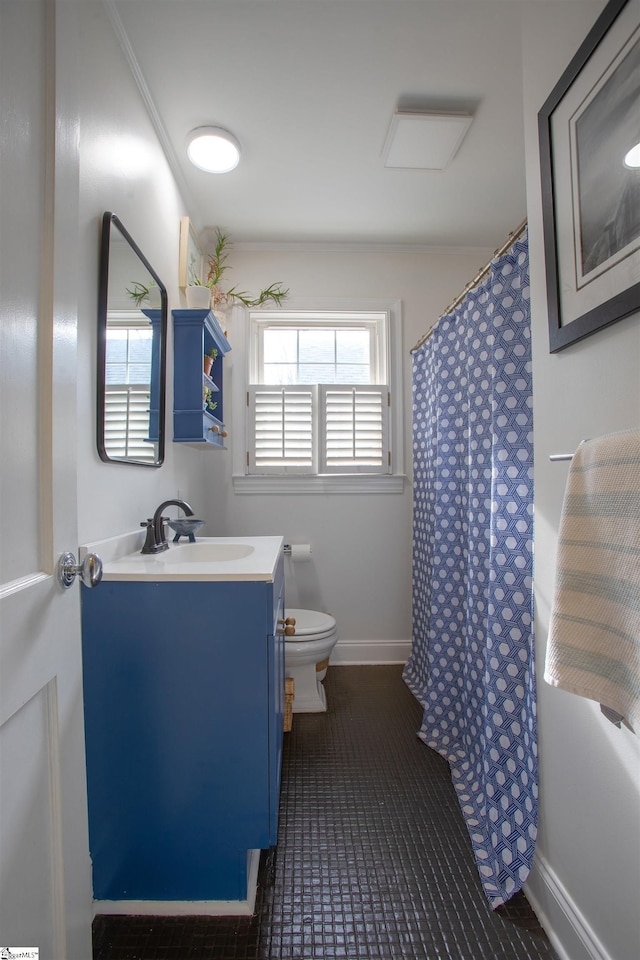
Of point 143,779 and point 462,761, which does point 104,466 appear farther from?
point 462,761

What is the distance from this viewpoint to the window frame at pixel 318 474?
2564 mm

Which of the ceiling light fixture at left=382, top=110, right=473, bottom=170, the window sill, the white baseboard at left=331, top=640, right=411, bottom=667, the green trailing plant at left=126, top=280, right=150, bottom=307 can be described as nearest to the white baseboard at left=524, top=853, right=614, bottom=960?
the white baseboard at left=331, top=640, right=411, bottom=667

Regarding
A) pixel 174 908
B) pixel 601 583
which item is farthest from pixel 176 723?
pixel 601 583

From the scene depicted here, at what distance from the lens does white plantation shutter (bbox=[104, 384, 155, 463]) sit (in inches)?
51.0

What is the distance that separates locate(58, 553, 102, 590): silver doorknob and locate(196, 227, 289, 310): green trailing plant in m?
2.08

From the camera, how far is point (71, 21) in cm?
77

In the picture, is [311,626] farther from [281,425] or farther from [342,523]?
[281,425]

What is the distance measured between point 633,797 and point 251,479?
212 cm

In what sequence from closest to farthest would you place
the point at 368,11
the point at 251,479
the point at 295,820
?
the point at 368,11 → the point at 295,820 → the point at 251,479

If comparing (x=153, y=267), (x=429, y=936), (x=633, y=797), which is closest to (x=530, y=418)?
(x=633, y=797)

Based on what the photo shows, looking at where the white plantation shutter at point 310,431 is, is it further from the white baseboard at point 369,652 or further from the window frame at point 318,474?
the white baseboard at point 369,652

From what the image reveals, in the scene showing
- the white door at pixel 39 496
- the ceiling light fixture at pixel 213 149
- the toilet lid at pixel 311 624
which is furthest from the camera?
the toilet lid at pixel 311 624

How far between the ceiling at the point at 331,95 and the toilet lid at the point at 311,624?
6.94 feet

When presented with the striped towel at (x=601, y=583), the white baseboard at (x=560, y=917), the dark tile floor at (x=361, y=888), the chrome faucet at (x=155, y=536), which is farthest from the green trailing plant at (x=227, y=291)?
the white baseboard at (x=560, y=917)
